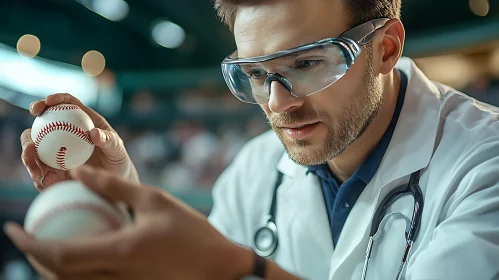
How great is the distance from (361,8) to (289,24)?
249mm

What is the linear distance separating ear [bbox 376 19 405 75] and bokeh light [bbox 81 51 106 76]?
733cm

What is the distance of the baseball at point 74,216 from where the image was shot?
0.91m

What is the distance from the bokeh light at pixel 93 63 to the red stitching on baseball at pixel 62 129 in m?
7.17

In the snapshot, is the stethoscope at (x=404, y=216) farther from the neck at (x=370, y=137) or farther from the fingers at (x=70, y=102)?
the fingers at (x=70, y=102)

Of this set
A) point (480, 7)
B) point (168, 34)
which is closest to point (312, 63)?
point (480, 7)

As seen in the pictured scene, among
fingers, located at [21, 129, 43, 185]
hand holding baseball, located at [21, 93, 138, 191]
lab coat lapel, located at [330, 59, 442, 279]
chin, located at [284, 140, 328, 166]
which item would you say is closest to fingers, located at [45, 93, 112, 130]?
hand holding baseball, located at [21, 93, 138, 191]

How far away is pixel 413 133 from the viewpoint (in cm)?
161

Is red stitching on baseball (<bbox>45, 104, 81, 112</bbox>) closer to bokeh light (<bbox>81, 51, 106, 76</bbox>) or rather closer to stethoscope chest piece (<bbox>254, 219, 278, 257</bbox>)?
stethoscope chest piece (<bbox>254, 219, 278, 257</bbox>)

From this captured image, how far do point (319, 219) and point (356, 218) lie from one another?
0.16 m

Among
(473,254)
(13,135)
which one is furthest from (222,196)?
(13,135)

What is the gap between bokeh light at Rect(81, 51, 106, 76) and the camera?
8.44 metres

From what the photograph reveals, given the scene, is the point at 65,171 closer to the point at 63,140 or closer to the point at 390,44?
the point at 63,140

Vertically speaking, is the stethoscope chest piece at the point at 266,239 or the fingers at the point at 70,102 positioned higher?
the fingers at the point at 70,102

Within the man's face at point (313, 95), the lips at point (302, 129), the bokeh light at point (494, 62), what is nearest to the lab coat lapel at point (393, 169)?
the man's face at point (313, 95)
